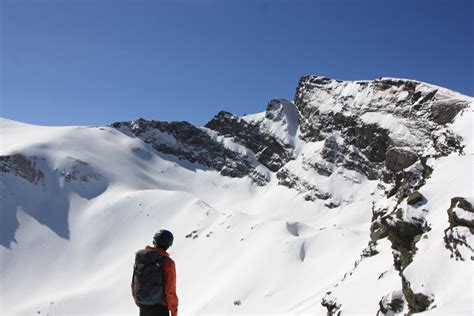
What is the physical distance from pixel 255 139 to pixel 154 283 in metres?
137

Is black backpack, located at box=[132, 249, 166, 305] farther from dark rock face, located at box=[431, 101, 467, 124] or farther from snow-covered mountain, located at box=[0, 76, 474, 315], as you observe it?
dark rock face, located at box=[431, 101, 467, 124]

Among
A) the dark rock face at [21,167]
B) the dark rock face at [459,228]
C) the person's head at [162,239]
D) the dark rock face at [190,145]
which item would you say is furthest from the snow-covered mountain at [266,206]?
the person's head at [162,239]

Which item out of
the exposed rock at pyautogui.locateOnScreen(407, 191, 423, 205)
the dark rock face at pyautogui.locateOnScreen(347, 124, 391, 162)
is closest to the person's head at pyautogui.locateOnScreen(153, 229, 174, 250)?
the exposed rock at pyautogui.locateOnScreen(407, 191, 423, 205)

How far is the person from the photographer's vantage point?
7.18m

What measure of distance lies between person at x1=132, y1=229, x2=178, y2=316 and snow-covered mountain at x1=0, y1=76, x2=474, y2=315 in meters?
5.67

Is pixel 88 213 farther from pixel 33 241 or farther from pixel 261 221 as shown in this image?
pixel 261 221

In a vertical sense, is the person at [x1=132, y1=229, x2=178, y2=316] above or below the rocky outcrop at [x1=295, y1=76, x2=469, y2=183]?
below

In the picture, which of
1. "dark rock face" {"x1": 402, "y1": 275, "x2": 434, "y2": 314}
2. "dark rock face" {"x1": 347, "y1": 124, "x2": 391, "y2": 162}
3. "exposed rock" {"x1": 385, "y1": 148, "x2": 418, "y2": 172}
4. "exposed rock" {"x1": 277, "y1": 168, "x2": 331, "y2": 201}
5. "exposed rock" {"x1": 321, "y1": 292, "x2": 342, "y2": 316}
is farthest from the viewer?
"exposed rock" {"x1": 277, "y1": 168, "x2": 331, "y2": 201}

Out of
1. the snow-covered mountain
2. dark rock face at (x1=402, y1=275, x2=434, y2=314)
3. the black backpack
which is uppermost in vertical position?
the snow-covered mountain

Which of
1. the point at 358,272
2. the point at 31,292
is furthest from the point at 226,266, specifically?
the point at 358,272

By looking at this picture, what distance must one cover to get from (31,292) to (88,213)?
25.7 metres

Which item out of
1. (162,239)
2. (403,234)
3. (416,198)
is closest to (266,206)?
(403,234)

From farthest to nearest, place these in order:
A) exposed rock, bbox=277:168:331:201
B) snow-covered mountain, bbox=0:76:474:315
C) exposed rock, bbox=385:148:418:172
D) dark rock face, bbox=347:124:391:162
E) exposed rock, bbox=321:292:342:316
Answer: exposed rock, bbox=277:168:331:201 < dark rock face, bbox=347:124:391:162 < exposed rock, bbox=385:148:418:172 < exposed rock, bbox=321:292:342:316 < snow-covered mountain, bbox=0:76:474:315

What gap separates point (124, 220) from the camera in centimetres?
8925
